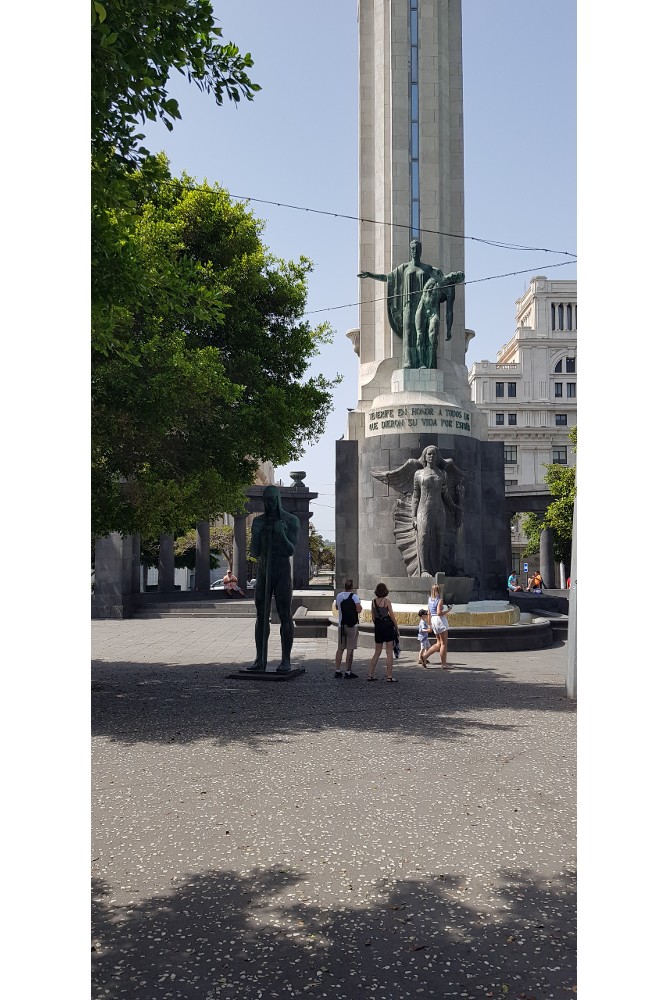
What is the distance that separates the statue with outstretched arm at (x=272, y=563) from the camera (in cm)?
1275

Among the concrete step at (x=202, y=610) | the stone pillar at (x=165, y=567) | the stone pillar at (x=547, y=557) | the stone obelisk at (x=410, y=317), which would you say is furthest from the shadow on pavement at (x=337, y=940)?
the stone pillar at (x=547, y=557)

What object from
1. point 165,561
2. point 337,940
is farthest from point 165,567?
point 337,940

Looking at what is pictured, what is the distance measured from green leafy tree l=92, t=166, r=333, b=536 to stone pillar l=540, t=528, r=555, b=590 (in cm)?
2643

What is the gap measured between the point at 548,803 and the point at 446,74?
78.0 ft

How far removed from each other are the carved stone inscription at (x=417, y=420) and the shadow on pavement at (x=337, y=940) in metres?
16.3

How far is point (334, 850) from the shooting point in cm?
514

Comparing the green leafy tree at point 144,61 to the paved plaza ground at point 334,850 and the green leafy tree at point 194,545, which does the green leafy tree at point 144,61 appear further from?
the green leafy tree at point 194,545

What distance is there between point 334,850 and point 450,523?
1509 centimetres

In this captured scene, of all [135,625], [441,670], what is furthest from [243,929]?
[135,625]

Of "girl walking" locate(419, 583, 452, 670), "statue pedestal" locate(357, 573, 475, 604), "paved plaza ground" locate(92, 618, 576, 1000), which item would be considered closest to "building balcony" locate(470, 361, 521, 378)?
"statue pedestal" locate(357, 573, 475, 604)

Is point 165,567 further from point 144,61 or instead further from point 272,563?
point 144,61

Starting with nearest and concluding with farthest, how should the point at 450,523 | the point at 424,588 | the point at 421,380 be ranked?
the point at 424,588
the point at 450,523
the point at 421,380

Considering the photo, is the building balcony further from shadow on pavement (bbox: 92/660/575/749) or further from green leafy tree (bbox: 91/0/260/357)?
green leafy tree (bbox: 91/0/260/357)

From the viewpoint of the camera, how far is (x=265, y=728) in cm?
889
